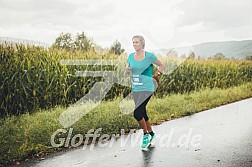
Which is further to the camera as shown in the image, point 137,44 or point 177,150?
point 137,44

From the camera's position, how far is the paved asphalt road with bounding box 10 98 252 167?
4.83 m

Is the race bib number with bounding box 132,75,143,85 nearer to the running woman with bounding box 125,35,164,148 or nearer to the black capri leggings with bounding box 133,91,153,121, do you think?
the running woman with bounding box 125,35,164,148

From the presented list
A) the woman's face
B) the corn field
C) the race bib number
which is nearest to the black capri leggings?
the race bib number

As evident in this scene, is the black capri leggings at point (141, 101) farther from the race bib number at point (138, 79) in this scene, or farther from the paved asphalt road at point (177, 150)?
the paved asphalt road at point (177, 150)

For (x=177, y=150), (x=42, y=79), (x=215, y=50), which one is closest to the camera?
(x=177, y=150)

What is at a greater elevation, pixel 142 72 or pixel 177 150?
pixel 142 72

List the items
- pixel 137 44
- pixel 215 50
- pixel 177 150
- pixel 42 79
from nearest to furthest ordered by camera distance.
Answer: pixel 177 150, pixel 137 44, pixel 42 79, pixel 215 50

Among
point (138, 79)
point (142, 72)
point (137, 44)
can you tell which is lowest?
point (138, 79)

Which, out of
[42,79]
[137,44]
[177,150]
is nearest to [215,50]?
[42,79]

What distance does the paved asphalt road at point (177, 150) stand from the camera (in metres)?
4.83

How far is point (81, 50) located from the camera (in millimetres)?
11875

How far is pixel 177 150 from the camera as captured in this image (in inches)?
217

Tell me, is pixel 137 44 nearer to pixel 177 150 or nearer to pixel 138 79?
pixel 138 79

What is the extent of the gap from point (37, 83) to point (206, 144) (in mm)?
4983
